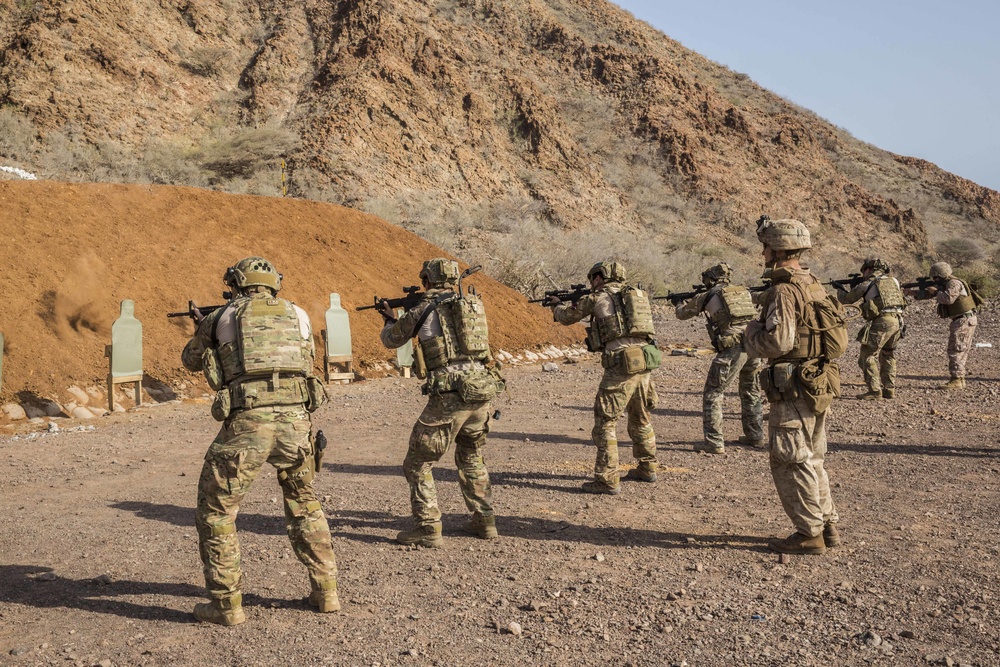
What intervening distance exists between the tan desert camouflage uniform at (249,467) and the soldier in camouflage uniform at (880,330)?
950 cm

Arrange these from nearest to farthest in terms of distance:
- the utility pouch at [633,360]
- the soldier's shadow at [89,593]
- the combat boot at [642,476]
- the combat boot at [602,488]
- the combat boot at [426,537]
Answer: the soldier's shadow at [89,593]
the combat boot at [426,537]
the utility pouch at [633,360]
the combat boot at [602,488]
the combat boot at [642,476]

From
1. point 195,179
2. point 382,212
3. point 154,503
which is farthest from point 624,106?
point 154,503

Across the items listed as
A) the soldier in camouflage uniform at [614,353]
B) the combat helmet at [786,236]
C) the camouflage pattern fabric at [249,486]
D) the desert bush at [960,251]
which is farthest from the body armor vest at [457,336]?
the desert bush at [960,251]

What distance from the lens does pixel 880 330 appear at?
11641 mm

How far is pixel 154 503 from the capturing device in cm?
695

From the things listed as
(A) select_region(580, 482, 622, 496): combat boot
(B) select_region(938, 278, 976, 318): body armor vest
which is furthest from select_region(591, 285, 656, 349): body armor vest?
(B) select_region(938, 278, 976, 318): body armor vest

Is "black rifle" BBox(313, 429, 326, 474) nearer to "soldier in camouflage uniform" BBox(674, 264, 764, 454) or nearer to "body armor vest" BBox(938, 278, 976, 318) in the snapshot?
"soldier in camouflage uniform" BBox(674, 264, 764, 454)

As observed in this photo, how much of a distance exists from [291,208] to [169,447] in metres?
10.4

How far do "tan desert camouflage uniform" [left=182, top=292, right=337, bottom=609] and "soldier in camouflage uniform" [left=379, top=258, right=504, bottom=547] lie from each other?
1.20 metres

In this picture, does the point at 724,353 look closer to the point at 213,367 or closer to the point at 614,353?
the point at 614,353

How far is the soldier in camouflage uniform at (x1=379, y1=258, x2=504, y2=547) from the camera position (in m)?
5.58

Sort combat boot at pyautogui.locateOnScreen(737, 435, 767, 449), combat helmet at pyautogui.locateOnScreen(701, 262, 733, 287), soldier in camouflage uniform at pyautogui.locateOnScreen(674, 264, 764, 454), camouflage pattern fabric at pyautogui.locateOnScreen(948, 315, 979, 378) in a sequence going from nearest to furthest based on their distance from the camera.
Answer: soldier in camouflage uniform at pyautogui.locateOnScreen(674, 264, 764, 454) → combat helmet at pyautogui.locateOnScreen(701, 262, 733, 287) → combat boot at pyautogui.locateOnScreen(737, 435, 767, 449) → camouflage pattern fabric at pyautogui.locateOnScreen(948, 315, 979, 378)

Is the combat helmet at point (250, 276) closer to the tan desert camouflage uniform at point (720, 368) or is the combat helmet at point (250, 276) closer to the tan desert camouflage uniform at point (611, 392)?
the tan desert camouflage uniform at point (611, 392)

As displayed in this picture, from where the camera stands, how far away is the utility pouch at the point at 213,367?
4367 mm
